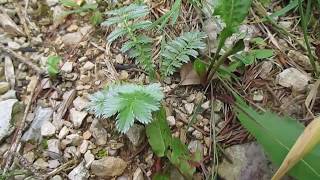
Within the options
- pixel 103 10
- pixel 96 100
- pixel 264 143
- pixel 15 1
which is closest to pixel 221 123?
pixel 264 143

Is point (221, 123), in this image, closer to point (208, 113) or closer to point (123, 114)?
point (208, 113)

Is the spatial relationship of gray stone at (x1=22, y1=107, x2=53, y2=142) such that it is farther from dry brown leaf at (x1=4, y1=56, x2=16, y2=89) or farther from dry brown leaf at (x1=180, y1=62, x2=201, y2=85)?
dry brown leaf at (x1=180, y1=62, x2=201, y2=85)

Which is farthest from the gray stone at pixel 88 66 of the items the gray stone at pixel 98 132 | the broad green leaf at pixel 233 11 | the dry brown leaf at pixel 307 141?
the dry brown leaf at pixel 307 141

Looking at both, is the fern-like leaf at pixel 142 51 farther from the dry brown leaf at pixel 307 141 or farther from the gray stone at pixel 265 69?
the dry brown leaf at pixel 307 141

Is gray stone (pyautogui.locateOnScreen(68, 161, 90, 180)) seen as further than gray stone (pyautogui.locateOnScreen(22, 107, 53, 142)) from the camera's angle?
No

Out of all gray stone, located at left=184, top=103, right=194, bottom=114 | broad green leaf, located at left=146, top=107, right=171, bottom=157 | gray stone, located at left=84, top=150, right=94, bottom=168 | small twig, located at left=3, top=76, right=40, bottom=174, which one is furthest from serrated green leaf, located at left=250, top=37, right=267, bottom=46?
small twig, located at left=3, top=76, right=40, bottom=174

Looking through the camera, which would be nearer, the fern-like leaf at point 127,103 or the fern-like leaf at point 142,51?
the fern-like leaf at point 127,103
